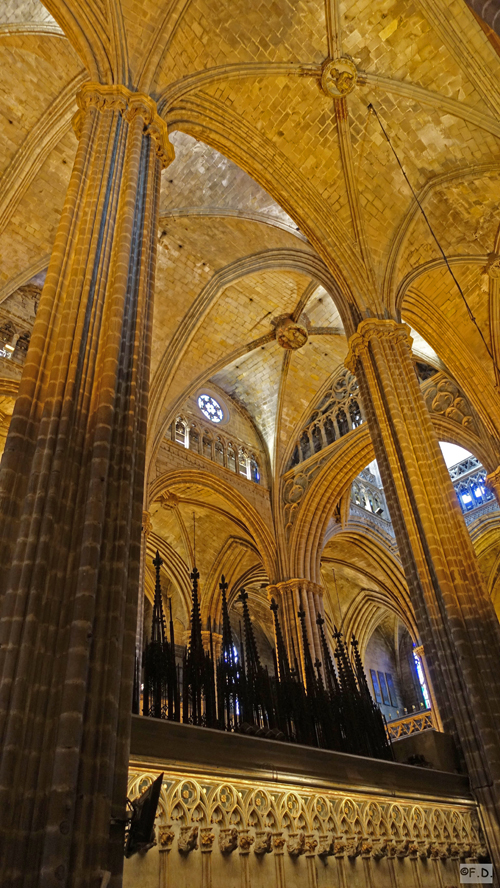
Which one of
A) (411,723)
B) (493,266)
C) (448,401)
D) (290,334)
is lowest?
(411,723)

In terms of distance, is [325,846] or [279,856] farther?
[325,846]

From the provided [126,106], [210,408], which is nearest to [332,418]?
[210,408]

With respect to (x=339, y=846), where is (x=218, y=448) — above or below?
above

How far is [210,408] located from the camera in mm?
18203

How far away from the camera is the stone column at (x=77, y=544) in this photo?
3.48 m

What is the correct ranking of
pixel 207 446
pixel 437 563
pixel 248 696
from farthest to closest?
1. pixel 207 446
2. pixel 437 563
3. pixel 248 696

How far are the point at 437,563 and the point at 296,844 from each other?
425 centimetres

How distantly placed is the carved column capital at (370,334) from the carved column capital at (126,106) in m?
4.47

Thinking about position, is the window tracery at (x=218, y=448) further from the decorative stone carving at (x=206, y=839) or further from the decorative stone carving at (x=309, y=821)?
the decorative stone carving at (x=206, y=839)

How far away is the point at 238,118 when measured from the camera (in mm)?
10953

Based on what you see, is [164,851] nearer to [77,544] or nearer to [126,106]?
[77,544]

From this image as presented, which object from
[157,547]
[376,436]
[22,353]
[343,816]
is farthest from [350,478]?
[343,816]

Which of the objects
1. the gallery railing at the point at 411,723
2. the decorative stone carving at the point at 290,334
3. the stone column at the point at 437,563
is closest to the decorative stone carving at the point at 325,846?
the stone column at the point at 437,563

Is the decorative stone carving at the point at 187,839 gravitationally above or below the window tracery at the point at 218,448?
below
